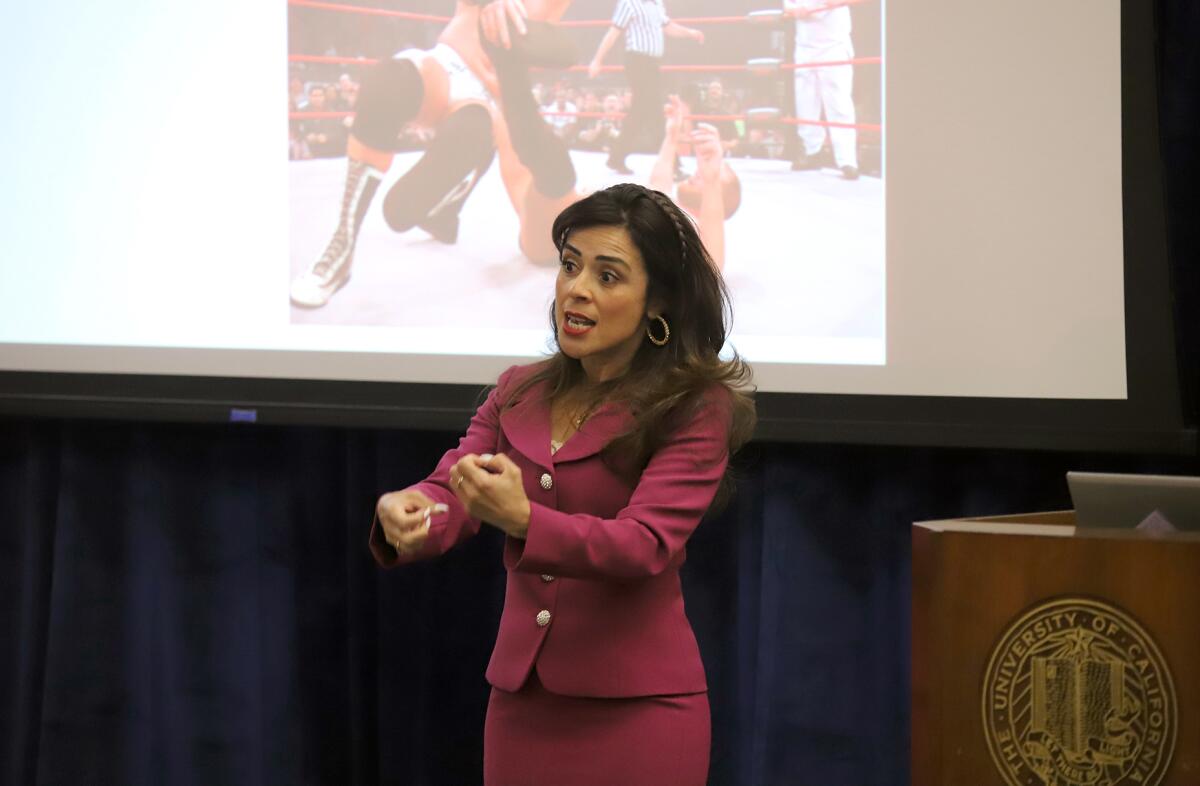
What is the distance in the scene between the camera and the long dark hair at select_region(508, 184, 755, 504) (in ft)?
4.78

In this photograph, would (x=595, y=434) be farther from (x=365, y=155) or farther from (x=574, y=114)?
(x=365, y=155)

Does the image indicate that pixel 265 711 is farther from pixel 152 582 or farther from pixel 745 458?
pixel 745 458

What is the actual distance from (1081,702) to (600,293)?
701 mm

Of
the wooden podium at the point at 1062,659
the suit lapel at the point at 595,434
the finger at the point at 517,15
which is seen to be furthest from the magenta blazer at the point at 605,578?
the finger at the point at 517,15

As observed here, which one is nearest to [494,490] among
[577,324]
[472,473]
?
[472,473]

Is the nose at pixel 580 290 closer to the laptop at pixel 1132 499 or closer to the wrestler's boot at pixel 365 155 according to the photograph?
the laptop at pixel 1132 499

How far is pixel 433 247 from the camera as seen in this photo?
2.63 metres

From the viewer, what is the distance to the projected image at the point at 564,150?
2.51 meters

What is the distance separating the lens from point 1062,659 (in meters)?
1.33

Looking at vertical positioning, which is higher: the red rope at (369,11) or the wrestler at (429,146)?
the red rope at (369,11)

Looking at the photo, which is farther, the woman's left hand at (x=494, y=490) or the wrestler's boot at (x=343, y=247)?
the wrestler's boot at (x=343, y=247)

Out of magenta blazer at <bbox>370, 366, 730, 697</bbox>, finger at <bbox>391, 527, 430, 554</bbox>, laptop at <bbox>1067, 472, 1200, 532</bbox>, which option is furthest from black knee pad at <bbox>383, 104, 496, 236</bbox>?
laptop at <bbox>1067, 472, 1200, 532</bbox>

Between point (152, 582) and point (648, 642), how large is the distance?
1.88 m

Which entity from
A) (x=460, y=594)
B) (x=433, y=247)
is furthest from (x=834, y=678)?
(x=433, y=247)
